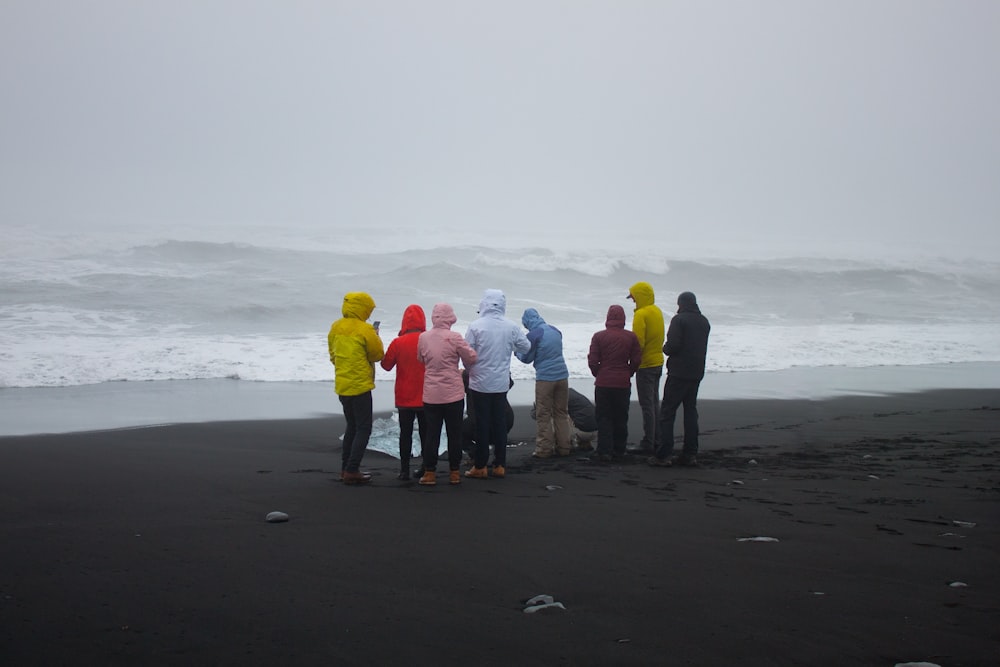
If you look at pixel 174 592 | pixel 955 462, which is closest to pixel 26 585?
pixel 174 592

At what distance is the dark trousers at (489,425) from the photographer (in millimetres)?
7102

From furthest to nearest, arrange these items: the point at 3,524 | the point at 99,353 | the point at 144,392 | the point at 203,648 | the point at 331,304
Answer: the point at 331,304, the point at 99,353, the point at 144,392, the point at 3,524, the point at 203,648

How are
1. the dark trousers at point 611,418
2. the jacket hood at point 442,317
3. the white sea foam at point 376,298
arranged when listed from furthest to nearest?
the white sea foam at point 376,298 → the dark trousers at point 611,418 → the jacket hood at point 442,317

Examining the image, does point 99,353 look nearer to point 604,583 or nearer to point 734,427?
point 734,427

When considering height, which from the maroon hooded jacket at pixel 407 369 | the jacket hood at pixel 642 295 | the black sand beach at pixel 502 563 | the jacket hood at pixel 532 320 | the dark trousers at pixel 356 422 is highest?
the jacket hood at pixel 642 295

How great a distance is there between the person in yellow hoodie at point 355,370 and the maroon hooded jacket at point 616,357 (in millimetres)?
2385

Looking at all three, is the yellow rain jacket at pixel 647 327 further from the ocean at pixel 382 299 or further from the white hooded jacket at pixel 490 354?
the ocean at pixel 382 299

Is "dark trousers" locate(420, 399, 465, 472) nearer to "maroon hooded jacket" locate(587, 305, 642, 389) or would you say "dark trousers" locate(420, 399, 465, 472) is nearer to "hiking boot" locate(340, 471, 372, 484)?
"hiking boot" locate(340, 471, 372, 484)

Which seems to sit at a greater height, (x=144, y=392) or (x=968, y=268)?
(x=968, y=268)

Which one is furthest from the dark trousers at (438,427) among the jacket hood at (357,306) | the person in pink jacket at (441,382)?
the jacket hood at (357,306)

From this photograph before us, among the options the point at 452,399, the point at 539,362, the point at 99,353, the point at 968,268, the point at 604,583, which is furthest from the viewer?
the point at 968,268

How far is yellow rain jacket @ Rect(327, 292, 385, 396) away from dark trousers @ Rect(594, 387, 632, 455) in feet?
8.15

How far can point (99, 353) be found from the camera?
16234mm

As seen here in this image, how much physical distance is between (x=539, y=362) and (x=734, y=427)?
142 inches
